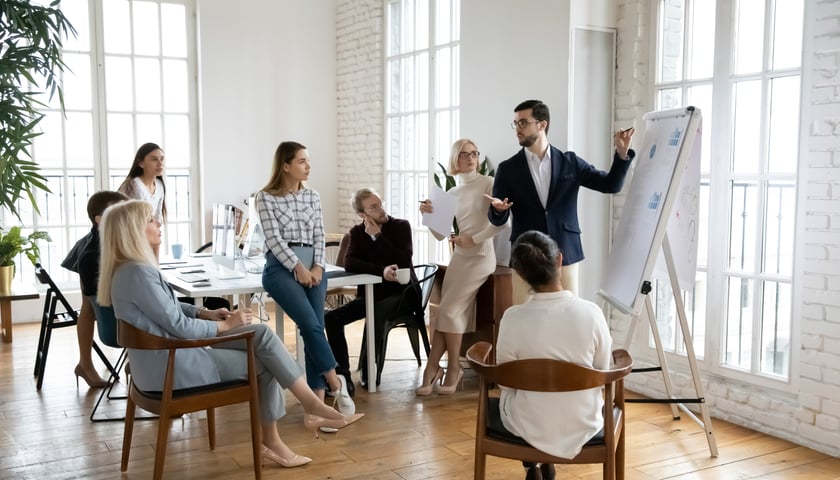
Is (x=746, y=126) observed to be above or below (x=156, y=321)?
above

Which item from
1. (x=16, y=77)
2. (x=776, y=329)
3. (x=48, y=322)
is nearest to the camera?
(x=776, y=329)

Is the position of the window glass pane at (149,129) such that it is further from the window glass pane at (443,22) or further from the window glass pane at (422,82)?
the window glass pane at (443,22)

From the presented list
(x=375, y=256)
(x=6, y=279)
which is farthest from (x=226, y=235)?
(x=6, y=279)

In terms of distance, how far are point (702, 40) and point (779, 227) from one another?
47.1 inches

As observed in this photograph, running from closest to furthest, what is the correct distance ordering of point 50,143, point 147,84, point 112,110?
point 50,143
point 112,110
point 147,84

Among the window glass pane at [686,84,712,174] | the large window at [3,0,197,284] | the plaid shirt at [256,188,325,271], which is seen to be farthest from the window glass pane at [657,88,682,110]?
the large window at [3,0,197,284]

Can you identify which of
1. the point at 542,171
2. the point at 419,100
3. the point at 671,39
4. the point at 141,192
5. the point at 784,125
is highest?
the point at 671,39

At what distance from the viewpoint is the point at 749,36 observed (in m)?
4.46

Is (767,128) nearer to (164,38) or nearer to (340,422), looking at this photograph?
(340,422)

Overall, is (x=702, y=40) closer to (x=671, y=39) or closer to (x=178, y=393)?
(x=671, y=39)

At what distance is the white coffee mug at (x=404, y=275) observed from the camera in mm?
5211

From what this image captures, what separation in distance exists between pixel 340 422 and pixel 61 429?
1591 mm

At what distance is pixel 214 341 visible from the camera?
11.0 ft

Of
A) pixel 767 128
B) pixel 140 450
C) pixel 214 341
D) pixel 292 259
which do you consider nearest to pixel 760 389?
pixel 767 128
